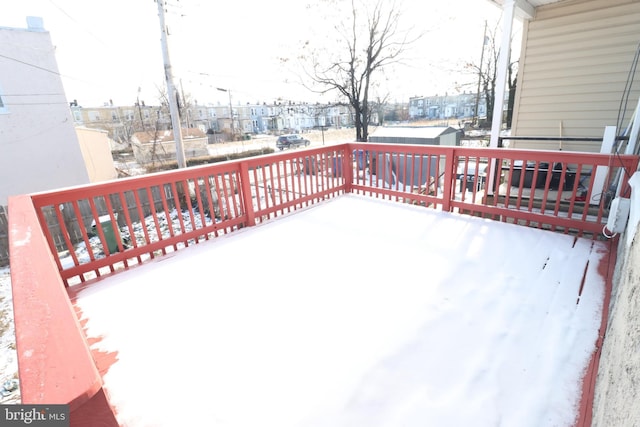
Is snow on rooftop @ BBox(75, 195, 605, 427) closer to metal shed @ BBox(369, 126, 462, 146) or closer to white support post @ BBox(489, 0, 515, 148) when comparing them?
white support post @ BBox(489, 0, 515, 148)

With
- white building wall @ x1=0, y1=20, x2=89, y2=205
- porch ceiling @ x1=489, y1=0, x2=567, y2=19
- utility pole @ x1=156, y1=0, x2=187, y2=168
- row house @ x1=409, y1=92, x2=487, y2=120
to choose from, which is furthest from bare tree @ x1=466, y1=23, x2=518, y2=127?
white building wall @ x1=0, y1=20, x2=89, y2=205

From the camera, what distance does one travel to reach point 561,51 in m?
5.26

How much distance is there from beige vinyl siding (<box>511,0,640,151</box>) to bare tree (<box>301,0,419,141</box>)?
7.89m

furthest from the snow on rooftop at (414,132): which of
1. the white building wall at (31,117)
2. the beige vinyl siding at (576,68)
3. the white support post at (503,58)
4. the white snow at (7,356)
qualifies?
the white building wall at (31,117)

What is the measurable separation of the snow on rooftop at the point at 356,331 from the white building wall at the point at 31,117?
11445mm

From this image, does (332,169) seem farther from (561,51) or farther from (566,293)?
(561,51)

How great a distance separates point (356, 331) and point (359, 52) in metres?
13.1

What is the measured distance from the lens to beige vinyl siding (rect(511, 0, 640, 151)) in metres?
4.80

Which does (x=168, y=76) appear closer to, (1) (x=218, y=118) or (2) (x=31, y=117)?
(2) (x=31, y=117)

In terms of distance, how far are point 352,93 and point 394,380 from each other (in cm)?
1319

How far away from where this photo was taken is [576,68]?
520 centimetres

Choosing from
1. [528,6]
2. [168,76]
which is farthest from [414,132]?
[168,76]

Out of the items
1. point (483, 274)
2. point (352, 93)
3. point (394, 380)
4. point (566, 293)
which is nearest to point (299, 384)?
point (394, 380)

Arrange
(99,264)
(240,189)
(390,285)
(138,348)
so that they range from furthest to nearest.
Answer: (240,189) → (99,264) → (390,285) → (138,348)
